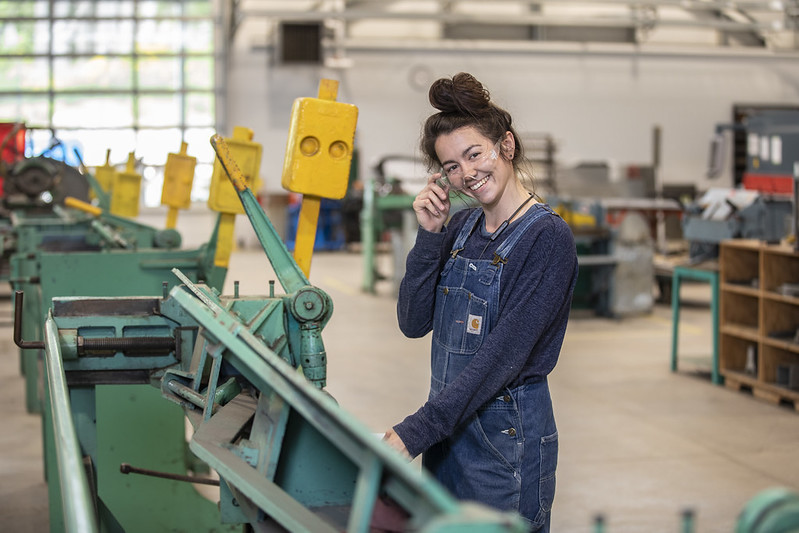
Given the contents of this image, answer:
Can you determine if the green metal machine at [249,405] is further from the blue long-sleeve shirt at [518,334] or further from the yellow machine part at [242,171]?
the yellow machine part at [242,171]

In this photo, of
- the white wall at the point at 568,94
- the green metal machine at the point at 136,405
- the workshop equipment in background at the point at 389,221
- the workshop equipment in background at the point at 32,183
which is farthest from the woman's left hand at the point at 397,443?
the white wall at the point at 568,94

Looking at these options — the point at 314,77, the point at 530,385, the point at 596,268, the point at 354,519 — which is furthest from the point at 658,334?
the point at 314,77

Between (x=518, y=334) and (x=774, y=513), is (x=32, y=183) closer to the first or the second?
(x=518, y=334)

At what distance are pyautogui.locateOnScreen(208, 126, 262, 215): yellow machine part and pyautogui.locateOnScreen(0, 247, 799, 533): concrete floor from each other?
152 centimetres

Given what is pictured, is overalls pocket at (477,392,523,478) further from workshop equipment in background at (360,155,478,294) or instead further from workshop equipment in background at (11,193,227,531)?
workshop equipment in background at (360,155,478,294)

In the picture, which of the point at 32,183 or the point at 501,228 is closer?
the point at 501,228

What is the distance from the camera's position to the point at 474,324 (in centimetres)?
180

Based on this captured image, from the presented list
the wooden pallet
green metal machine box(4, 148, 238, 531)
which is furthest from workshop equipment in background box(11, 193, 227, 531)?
the wooden pallet

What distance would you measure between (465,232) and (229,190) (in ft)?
4.84

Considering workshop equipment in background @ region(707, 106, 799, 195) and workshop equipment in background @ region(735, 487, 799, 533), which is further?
workshop equipment in background @ region(707, 106, 799, 195)

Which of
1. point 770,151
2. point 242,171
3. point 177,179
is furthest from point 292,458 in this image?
point 770,151

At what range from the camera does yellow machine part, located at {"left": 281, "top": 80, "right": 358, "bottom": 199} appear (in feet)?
6.95

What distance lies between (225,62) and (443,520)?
14848 mm

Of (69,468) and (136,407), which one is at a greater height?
(69,468)
